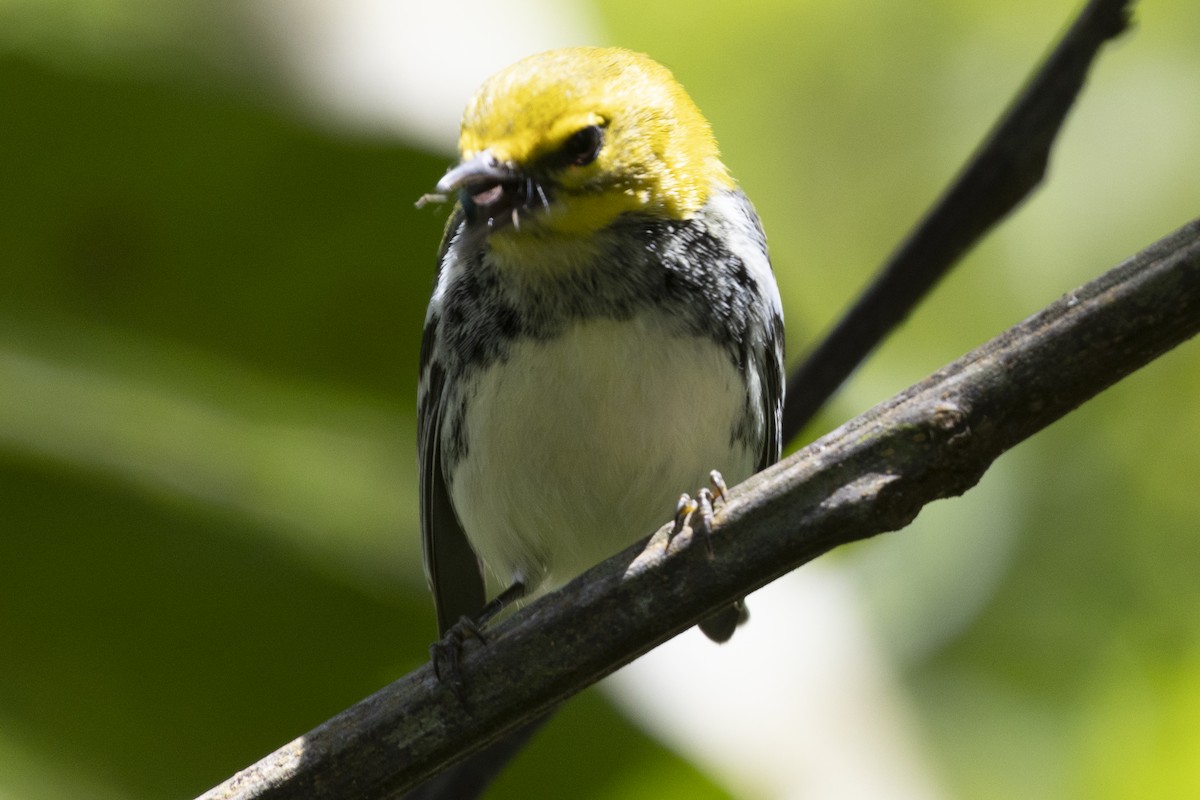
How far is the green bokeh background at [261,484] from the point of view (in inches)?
97.3

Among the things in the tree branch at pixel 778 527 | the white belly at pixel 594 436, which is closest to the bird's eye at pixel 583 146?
the white belly at pixel 594 436

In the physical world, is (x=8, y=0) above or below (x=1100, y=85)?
above

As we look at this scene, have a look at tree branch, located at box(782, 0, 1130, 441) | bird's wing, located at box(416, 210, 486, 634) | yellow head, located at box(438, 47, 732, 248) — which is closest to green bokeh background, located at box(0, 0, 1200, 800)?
bird's wing, located at box(416, 210, 486, 634)

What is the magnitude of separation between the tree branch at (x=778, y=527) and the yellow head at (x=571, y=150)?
1.77 feet

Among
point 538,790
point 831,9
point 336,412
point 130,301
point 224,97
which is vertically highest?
point 831,9

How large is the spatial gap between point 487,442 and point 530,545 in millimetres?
292

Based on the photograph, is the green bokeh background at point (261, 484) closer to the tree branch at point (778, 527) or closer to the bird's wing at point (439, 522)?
the bird's wing at point (439, 522)

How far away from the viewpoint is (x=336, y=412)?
269cm

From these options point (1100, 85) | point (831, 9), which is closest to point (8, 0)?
point (831, 9)

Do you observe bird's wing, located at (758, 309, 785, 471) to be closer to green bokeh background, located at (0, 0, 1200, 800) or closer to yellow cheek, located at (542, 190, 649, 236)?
yellow cheek, located at (542, 190, 649, 236)

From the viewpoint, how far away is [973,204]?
60.3 inches

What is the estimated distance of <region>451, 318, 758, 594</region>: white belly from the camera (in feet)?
5.54

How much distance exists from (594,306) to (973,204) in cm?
52

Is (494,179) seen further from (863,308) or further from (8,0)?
(8,0)
